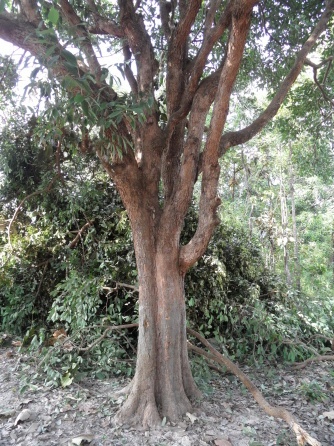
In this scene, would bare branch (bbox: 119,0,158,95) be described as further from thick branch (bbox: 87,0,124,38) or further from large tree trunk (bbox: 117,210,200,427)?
large tree trunk (bbox: 117,210,200,427)

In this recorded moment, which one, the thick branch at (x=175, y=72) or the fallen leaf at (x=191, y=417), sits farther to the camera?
the thick branch at (x=175, y=72)

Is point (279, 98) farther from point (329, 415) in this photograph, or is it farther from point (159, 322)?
point (329, 415)

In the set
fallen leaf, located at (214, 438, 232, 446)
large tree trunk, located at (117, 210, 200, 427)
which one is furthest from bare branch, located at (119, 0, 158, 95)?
fallen leaf, located at (214, 438, 232, 446)

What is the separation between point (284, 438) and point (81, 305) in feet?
9.16

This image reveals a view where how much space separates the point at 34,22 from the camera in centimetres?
350

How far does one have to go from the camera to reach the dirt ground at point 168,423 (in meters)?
3.19

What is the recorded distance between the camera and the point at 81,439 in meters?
3.08

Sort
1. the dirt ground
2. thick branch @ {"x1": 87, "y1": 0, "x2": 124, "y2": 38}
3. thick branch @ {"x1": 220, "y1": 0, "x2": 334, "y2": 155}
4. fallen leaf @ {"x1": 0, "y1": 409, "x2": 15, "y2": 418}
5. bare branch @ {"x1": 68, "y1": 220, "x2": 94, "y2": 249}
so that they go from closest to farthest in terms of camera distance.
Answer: the dirt ground → fallen leaf @ {"x1": 0, "y1": 409, "x2": 15, "y2": 418} → thick branch @ {"x1": 220, "y1": 0, "x2": 334, "y2": 155} → thick branch @ {"x1": 87, "y1": 0, "x2": 124, "y2": 38} → bare branch @ {"x1": 68, "y1": 220, "x2": 94, "y2": 249}

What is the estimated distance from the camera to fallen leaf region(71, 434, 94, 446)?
3.04 m

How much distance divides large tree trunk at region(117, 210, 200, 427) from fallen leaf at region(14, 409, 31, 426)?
32.6 inches

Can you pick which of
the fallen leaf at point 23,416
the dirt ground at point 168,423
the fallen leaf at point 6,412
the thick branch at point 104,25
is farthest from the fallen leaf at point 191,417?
the thick branch at point 104,25

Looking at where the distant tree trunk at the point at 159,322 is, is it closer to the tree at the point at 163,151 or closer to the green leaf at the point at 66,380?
the tree at the point at 163,151

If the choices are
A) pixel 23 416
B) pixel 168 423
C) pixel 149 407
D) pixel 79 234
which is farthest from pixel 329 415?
pixel 79 234

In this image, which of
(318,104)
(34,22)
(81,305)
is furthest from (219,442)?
(318,104)
